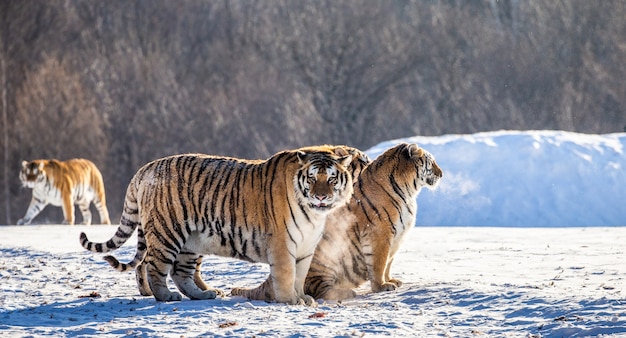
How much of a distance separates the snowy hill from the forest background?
16906 millimetres

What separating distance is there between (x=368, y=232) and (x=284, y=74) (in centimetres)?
3136

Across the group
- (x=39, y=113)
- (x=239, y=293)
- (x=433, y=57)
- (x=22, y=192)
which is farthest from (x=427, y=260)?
(x=433, y=57)

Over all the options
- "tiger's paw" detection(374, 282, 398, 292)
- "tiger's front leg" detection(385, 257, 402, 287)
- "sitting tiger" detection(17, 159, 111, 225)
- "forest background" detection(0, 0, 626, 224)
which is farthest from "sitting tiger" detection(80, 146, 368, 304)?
"forest background" detection(0, 0, 626, 224)

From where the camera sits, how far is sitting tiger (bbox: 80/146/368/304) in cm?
824

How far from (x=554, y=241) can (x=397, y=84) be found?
28.7 metres

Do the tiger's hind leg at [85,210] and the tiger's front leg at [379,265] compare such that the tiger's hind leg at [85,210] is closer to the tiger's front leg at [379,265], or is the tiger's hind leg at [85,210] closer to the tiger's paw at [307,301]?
the tiger's front leg at [379,265]

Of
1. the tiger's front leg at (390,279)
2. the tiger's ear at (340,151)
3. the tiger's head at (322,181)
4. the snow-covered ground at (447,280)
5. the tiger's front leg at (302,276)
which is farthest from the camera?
the tiger's front leg at (390,279)

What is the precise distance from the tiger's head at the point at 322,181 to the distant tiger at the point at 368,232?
2.46 ft

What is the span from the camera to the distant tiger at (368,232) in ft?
29.5

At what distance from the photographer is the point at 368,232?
29.6 ft

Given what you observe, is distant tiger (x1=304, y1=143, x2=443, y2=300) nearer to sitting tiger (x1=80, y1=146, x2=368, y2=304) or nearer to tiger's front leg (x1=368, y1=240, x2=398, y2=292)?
tiger's front leg (x1=368, y1=240, x2=398, y2=292)

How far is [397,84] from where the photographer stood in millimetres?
40969

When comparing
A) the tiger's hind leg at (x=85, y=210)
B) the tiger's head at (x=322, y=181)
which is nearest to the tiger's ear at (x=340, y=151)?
the tiger's head at (x=322, y=181)

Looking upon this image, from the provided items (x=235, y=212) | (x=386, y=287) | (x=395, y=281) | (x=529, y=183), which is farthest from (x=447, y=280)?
(x=529, y=183)
